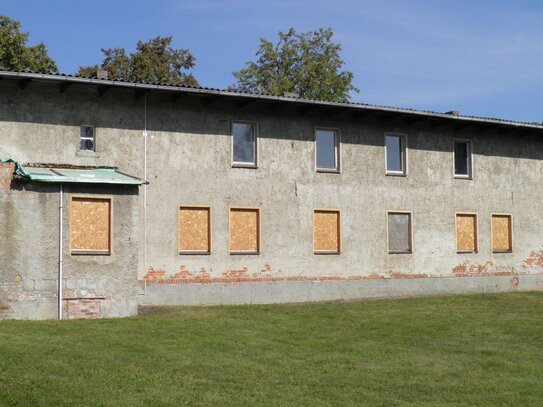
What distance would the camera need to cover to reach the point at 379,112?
25.1m

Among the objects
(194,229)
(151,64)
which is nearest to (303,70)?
(151,64)

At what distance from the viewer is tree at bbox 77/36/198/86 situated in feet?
141

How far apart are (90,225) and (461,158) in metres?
14.3

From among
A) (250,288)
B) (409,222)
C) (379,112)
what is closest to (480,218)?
(409,222)

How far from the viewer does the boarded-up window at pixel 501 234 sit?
2856 centimetres

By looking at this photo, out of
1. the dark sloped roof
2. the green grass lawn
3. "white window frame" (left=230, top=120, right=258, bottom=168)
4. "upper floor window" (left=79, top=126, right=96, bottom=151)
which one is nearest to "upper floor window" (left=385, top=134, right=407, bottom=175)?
the dark sloped roof

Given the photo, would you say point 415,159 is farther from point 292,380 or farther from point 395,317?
point 292,380

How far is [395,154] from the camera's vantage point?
2661 centimetres

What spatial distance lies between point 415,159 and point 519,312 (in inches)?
279

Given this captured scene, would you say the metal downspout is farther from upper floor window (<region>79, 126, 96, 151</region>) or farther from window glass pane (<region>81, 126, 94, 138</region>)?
window glass pane (<region>81, 126, 94, 138</region>)

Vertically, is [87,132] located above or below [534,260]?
above

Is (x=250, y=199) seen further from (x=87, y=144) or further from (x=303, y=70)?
(x=303, y=70)

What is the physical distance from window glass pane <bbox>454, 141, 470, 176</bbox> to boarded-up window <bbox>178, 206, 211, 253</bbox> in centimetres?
968

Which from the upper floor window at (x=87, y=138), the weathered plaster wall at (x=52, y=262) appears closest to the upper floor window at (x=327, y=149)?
the upper floor window at (x=87, y=138)
